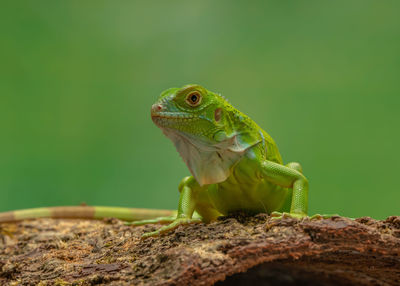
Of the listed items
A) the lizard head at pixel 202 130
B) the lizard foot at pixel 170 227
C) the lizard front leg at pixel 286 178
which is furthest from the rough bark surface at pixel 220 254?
the lizard head at pixel 202 130

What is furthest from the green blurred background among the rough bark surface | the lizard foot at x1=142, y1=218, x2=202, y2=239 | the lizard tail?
the lizard foot at x1=142, y1=218, x2=202, y2=239

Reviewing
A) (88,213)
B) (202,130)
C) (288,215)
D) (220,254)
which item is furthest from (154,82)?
(220,254)

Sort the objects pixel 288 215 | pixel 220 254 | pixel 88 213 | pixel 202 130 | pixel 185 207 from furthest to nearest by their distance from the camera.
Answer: pixel 88 213, pixel 185 207, pixel 202 130, pixel 288 215, pixel 220 254

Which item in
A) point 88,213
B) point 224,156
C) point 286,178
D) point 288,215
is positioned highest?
point 224,156

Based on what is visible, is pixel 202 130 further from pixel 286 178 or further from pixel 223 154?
pixel 286 178

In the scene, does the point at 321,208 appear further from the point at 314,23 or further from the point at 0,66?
the point at 0,66

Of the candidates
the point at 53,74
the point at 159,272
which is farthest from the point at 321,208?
the point at 53,74
